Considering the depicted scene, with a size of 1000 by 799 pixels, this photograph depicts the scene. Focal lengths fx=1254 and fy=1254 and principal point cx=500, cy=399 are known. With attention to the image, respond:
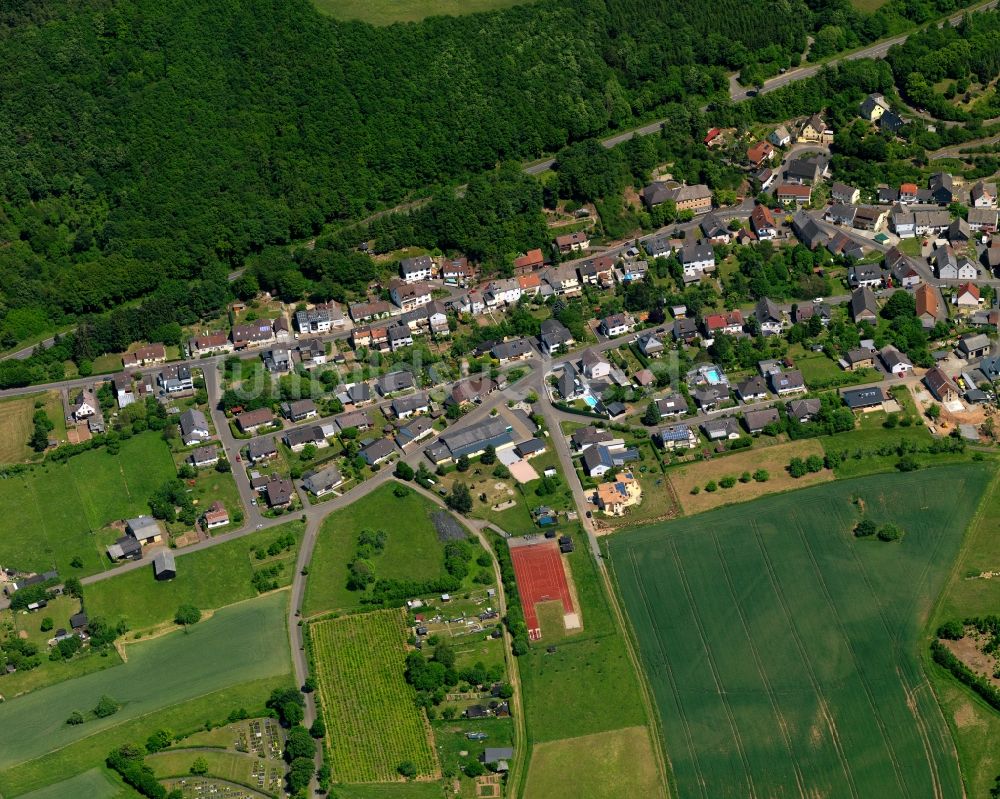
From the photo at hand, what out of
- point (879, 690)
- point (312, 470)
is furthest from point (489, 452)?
point (879, 690)

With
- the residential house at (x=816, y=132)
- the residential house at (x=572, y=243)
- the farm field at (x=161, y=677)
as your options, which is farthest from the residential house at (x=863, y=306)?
the farm field at (x=161, y=677)

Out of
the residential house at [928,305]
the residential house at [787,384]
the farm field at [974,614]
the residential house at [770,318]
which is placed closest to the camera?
the farm field at [974,614]

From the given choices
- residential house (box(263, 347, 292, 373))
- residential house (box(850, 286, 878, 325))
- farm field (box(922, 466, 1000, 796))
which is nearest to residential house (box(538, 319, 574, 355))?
residential house (box(263, 347, 292, 373))

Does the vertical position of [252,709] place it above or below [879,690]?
above

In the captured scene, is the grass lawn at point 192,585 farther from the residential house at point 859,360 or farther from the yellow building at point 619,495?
the residential house at point 859,360

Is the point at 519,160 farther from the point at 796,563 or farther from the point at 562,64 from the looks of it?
the point at 796,563

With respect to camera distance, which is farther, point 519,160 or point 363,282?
point 519,160
